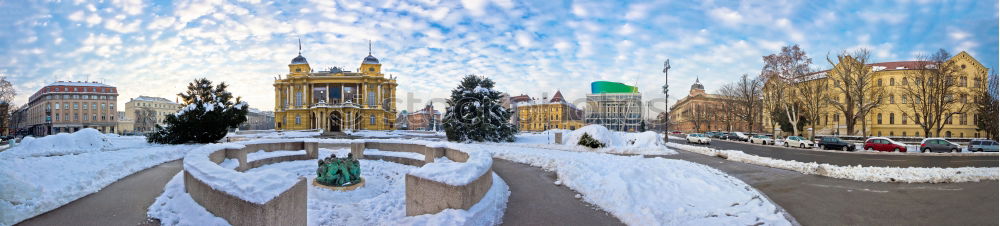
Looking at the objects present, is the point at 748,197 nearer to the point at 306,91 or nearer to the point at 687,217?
the point at 687,217

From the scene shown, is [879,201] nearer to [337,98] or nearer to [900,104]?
[900,104]

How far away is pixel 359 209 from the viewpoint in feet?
24.0

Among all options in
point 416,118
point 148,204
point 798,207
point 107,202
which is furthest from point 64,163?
point 416,118

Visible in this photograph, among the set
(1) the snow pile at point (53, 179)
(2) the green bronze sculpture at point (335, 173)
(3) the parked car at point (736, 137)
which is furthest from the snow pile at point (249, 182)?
(3) the parked car at point (736, 137)

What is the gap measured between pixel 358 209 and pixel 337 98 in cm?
5869

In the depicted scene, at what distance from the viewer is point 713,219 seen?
5.96m

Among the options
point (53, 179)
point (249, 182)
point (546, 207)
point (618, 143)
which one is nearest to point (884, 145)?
point (618, 143)

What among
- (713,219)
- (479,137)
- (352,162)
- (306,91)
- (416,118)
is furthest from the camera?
(416,118)

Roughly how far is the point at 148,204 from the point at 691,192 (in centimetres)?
1025

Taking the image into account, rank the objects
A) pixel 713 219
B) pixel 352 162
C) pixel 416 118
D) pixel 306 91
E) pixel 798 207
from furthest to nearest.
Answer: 1. pixel 416 118
2. pixel 306 91
3. pixel 352 162
4. pixel 798 207
5. pixel 713 219

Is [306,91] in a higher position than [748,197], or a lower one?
higher

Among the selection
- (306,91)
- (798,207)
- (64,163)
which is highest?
(306,91)

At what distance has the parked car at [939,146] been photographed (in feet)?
72.1

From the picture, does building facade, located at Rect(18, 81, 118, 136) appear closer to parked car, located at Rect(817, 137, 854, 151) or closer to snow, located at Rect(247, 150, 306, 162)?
snow, located at Rect(247, 150, 306, 162)
